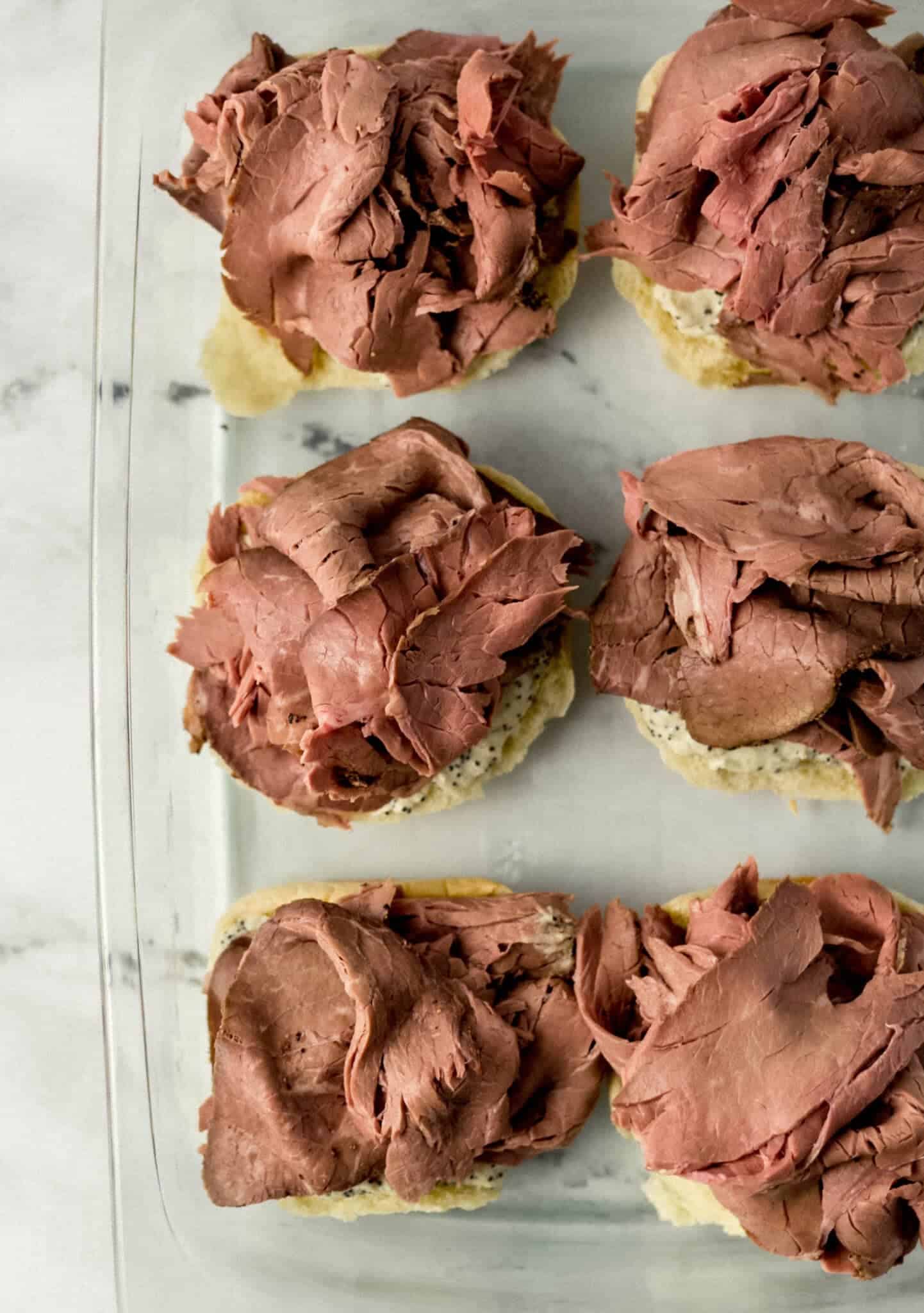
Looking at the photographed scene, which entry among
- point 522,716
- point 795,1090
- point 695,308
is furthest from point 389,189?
point 795,1090

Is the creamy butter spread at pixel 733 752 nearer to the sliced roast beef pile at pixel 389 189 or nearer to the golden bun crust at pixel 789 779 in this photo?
the golden bun crust at pixel 789 779

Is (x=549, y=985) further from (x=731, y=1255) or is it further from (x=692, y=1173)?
(x=731, y=1255)

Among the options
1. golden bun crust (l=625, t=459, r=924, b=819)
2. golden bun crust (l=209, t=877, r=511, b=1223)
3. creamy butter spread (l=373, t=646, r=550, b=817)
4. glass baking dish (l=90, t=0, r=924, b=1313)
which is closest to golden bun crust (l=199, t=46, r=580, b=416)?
glass baking dish (l=90, t=0, r=924, b=1313)

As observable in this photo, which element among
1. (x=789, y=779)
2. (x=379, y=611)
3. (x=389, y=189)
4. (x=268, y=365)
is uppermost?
(x=389, y=189)

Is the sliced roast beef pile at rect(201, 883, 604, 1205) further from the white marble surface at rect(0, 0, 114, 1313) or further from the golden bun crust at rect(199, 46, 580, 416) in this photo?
the golden bun crust at rect(199, 46, 580, 416)

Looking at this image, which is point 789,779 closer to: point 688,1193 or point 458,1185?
point 688,1193

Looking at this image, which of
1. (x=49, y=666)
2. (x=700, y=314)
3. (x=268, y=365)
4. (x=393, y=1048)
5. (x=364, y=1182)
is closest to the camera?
(x=393, y=1048)

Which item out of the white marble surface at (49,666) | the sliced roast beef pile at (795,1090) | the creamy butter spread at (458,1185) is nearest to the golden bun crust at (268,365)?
the white marble surface at (49,666)
